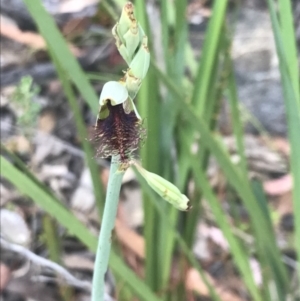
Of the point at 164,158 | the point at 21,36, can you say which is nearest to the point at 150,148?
the point at 164,158

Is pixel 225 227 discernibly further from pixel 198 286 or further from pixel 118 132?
pixel 118 132

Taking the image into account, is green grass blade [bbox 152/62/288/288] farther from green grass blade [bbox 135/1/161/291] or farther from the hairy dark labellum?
the hairy dark labellum

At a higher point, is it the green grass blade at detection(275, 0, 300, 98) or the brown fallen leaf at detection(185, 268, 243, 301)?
the green grass blade at detection(275, 0, 300, 98)

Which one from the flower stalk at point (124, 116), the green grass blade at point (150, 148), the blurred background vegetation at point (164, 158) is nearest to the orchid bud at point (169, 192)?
the flower stalk at point (124, 116)

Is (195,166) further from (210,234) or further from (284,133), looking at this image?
(284,133)

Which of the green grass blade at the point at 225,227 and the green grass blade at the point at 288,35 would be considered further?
the green grass blade at the point at 225,227

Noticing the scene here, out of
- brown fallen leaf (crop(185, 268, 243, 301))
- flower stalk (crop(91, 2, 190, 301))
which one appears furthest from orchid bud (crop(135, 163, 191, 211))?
brown fallen leaf (crop(185, 268, 243, 301))

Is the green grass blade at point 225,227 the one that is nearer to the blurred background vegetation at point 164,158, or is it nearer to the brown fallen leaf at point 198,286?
the blurred background vegetation at point 164,158

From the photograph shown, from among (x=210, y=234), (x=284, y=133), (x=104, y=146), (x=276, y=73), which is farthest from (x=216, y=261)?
(x=104, y=146)
